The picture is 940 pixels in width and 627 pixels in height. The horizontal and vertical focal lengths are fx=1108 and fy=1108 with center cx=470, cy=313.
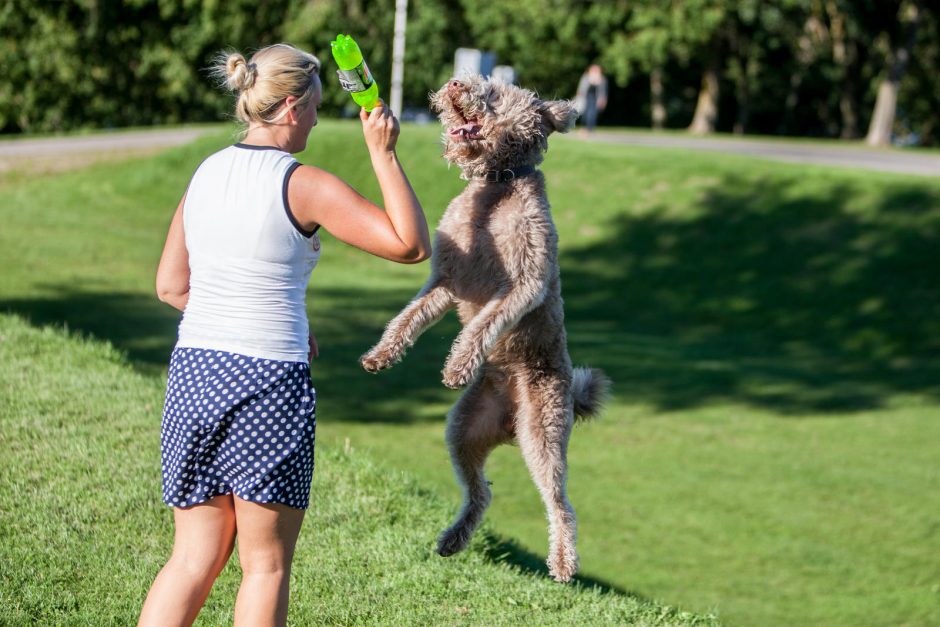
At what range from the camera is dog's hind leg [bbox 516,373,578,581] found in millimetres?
3793

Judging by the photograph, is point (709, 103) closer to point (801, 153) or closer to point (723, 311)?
point (801, 153)

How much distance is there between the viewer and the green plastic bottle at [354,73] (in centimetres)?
320

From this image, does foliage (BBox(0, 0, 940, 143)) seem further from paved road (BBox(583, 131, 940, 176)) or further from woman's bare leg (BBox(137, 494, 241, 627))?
woman's bare leg (BBox(137, 494, 241, 627))

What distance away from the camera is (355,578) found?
16.2 ft

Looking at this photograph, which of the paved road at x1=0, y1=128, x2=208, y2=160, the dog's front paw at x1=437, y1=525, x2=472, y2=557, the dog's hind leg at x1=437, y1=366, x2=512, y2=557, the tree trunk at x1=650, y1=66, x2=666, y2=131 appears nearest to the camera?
the dog's hind leg at x1=437, y1=366, x2=512, y2=557

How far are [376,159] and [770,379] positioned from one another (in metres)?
10.1

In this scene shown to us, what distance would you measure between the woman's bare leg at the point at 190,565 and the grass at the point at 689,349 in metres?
1.83

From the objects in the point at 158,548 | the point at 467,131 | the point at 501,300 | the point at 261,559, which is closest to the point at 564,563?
the point at 501,300

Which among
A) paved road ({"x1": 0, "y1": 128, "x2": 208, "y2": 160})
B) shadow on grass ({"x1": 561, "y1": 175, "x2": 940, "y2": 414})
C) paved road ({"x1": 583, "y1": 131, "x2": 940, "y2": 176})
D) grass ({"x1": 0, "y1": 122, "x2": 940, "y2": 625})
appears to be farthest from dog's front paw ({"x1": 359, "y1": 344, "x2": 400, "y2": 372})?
paved road ({"x1": 0, "y1": 128, "x2": 208, "y2": 160})

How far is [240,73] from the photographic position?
3.30m

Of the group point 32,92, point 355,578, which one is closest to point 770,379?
point 355,578

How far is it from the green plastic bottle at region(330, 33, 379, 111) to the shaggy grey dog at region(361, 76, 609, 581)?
0.29 meters

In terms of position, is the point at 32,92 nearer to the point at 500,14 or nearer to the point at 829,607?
the point at 500,14

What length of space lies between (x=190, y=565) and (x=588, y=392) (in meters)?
1.59
